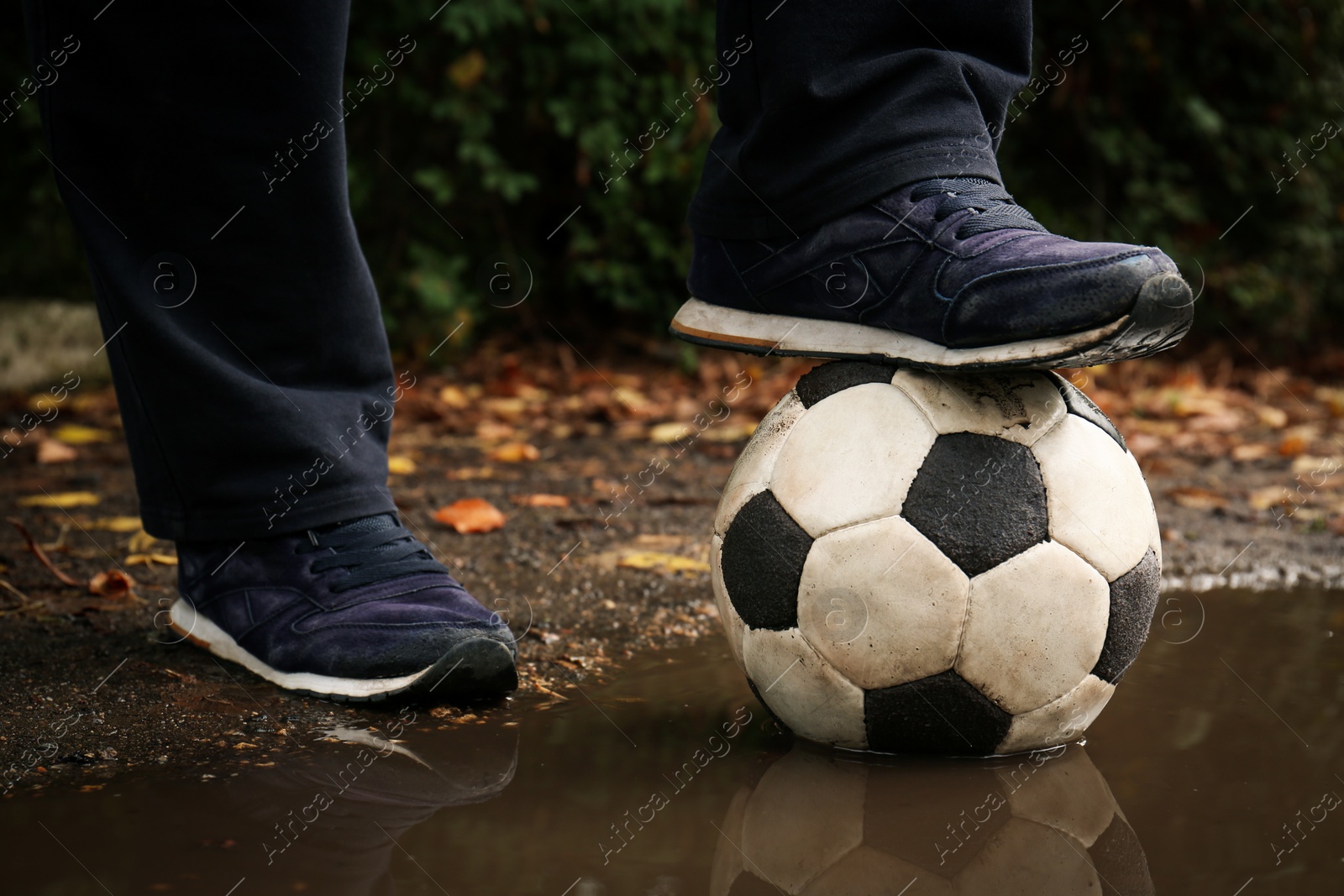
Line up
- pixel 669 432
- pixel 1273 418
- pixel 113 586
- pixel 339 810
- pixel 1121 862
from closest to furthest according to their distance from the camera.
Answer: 1. pixel 1121 862
2. pixel 339 810
3. pixel 113 586
4. pixel 669 432
5. pixel 1273 418

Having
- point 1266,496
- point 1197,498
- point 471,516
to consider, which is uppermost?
point 471,516

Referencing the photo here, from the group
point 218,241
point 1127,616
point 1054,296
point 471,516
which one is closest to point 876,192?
point 1054,296

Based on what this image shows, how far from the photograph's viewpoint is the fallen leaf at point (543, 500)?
10.4 feet

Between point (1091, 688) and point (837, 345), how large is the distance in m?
0.58

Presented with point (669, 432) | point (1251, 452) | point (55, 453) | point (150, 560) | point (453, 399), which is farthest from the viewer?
point (453, 399)

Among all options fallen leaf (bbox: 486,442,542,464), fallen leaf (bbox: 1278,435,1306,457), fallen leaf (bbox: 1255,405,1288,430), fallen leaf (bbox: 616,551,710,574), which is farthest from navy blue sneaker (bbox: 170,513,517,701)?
fallen leaf (bbox: 1255,405,1288,430)

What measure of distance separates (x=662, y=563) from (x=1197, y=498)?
5.27ft

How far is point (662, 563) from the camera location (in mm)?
2562

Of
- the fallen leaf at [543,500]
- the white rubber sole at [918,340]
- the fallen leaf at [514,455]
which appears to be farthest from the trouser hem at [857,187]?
the fallen leaf at [514,455]

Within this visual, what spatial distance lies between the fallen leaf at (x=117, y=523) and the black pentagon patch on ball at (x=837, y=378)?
190 cm

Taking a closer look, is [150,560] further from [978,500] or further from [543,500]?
[978,500]

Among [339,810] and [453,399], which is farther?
[453,399]

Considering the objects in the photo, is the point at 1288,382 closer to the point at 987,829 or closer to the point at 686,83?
the point at 686,83

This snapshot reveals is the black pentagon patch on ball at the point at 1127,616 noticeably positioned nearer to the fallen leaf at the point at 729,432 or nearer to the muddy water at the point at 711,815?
the muddy water at the point at 711,815
